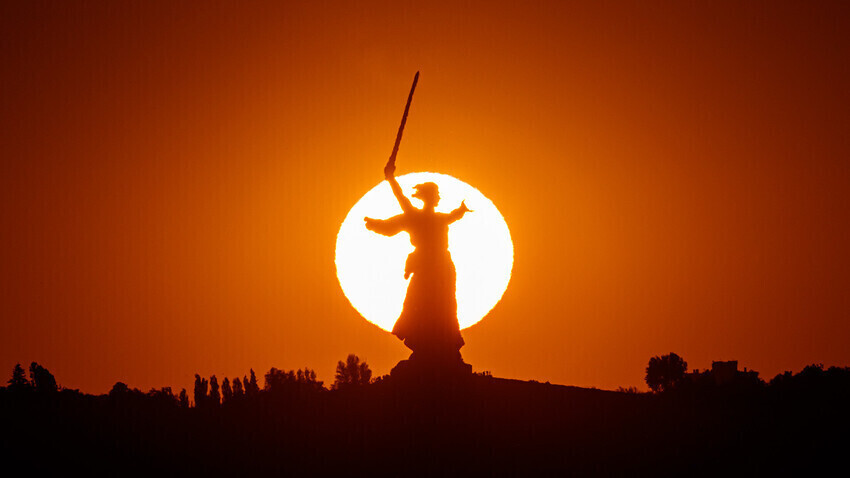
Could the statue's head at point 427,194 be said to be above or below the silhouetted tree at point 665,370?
below

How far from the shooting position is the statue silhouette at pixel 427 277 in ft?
78.4

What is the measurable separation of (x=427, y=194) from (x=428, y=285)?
1.97 meters

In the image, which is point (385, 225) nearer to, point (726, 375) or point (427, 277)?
point (427, 277)

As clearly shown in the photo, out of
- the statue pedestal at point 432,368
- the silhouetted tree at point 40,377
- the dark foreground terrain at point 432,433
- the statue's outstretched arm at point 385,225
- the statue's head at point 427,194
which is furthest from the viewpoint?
the silhouetted tree at point 40,377

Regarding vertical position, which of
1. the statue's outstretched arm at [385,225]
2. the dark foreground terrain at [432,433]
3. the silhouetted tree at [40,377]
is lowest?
the dark foreground terrain at [432,433]

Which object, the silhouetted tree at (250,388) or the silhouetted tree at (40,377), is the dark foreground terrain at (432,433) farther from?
the silhouetted tree at (40,377)

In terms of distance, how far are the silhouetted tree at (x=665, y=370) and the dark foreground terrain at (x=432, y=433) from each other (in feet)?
55.8

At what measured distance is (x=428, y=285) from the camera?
79.7 feet

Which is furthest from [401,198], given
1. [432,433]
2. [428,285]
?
[432,433]

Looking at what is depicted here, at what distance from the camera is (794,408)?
2378cm

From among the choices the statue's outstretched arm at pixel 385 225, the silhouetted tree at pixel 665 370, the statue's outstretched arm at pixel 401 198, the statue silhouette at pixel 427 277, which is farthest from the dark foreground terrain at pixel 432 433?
the silhouetted tree at pixel 665 370

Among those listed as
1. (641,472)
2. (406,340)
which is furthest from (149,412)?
(641,472)

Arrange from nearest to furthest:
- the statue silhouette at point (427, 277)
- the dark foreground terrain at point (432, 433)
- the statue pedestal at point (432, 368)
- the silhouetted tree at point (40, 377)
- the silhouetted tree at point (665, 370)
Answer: the dark foreground terrain at point (432, 433) → the statue pedestal at point (432, 368) → the statue silhouette at point (427, 277) → the silhouetted tree at point (40, 377) → the silhouetted tree at point (665, 370)

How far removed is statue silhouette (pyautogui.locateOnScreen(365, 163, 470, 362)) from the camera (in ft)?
78.4
